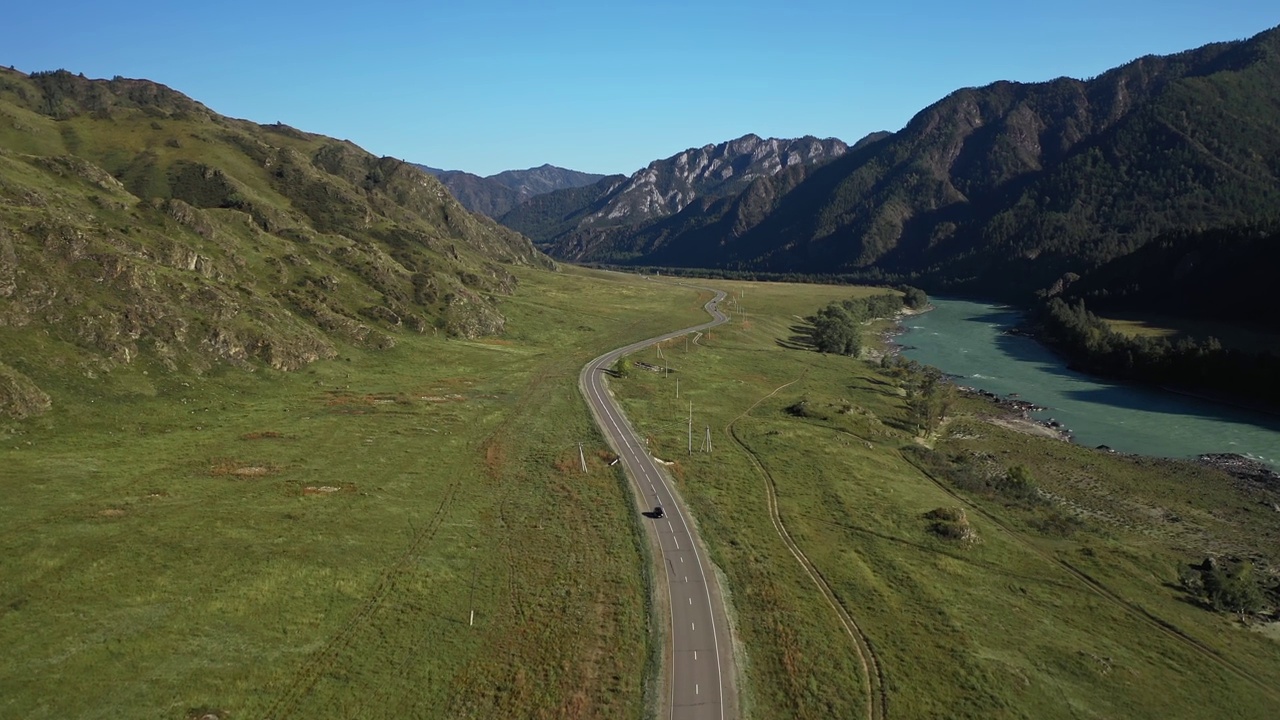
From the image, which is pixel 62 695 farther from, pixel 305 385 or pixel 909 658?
pixel 305 385

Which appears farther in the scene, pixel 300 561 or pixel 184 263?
pixel 184 263

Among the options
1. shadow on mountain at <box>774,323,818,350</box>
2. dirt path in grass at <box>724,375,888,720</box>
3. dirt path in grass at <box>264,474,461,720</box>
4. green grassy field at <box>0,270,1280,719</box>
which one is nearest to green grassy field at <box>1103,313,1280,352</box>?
shadow on mountain at <box>774,323,818,350</box>

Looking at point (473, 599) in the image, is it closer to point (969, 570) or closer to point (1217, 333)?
point (969, 570)

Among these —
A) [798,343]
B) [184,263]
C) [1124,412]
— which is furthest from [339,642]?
[798,343]

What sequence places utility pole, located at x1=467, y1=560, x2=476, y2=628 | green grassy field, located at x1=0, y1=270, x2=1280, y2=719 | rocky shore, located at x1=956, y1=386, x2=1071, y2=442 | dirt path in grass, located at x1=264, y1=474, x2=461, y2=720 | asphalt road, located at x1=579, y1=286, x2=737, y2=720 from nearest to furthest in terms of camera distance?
dirt path in grass, located at x1=264, y1=474, x2=461, y2=720 < green grassy field, located at x1=0, y1=270, x2=1280, y2=719 < asphalt road, located at x1=579, y1=286, x2=737, y2=720 < utility pole, located at x1=467, y1=560, x2=476, y2=628 < rocky shore, located at x1=956, y1=386, x2=1071, y2=442

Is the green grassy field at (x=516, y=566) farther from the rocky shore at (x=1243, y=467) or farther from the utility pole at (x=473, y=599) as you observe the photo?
the rocky shore at (x=1243, y=467)

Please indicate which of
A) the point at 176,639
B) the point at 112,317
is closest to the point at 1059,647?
the point at 176,639

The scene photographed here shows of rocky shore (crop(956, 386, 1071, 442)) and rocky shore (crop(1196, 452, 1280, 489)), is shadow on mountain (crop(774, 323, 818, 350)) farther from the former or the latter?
rocky shore (crop(1196, 452, 1280, 489))
